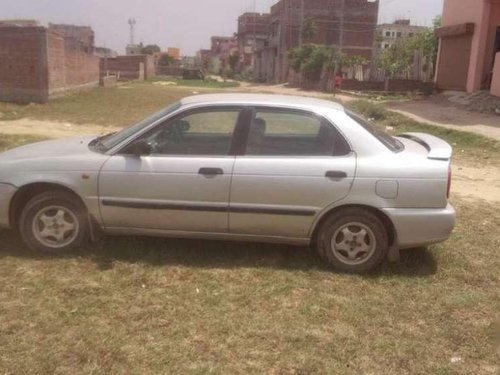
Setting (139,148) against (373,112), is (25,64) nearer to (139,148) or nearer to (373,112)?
(373,112)

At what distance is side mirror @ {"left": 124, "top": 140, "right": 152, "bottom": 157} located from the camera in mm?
4527

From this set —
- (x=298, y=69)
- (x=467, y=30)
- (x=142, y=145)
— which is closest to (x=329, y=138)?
(x=142, y=145)

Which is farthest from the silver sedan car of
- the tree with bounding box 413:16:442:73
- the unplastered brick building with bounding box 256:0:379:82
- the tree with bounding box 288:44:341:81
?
the unplastered brick building with bounding box 256:0:379:82

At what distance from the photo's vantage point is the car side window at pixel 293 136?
4.51 metres

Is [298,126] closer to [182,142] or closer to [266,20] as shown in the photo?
[182,142]

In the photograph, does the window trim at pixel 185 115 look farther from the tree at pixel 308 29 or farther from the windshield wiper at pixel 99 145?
the tree at pixel 308 29

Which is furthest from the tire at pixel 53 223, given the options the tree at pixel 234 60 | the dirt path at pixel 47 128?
the tree at pixel 234 60

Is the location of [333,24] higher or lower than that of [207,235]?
higher

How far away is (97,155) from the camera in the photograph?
4.65 metres

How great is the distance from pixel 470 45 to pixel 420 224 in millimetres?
21316

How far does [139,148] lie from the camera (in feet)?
14.9

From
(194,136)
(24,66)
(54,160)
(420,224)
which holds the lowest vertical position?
(420,224)

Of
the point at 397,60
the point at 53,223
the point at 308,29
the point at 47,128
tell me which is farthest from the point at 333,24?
the point at 53,223

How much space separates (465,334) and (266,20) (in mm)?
77836
